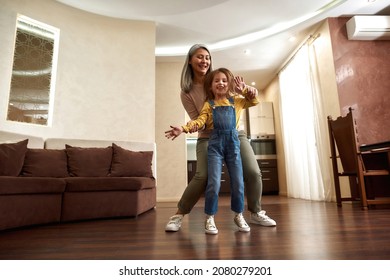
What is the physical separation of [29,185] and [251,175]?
5.40 feet

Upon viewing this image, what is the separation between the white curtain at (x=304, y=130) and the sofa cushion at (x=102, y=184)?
280 centimetres

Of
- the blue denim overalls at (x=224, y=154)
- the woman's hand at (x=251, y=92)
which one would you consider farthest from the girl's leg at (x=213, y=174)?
the woman's hand at (x=251, y=92)

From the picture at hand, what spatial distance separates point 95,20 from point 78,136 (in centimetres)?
183

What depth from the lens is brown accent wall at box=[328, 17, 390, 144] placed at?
10.9ft

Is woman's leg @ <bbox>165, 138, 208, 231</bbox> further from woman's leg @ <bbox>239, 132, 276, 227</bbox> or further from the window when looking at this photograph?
the window

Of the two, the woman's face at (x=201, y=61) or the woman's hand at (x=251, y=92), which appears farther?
the woman's face at (x=201, y=61)

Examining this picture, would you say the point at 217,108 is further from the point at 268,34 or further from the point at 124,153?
the point at 268,34

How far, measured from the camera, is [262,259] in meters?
0.89

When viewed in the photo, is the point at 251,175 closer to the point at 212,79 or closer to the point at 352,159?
the point at 212,79

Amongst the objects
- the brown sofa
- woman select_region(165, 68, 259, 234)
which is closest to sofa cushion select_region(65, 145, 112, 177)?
the brown sofa

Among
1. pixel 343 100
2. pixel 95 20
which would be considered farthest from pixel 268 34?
pixel 95 20

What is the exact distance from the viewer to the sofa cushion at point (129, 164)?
2.70m

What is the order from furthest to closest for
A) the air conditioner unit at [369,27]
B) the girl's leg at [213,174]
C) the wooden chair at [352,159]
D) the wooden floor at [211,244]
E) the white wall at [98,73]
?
the air conditioner unit at [369,27] → the white wall at [98,73] → the wooden chair at [352,159] → the girl's leg at [213,174] → the wooden floor at [211,244]

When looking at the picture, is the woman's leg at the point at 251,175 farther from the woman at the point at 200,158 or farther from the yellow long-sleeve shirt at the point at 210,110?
the yellow long-sleeve shirt at the point at 210,110
